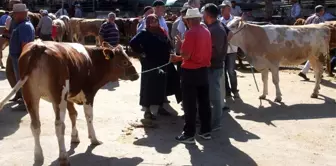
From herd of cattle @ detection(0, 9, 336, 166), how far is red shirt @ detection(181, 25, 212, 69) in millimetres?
1108

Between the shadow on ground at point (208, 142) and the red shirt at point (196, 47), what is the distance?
1.19 meters

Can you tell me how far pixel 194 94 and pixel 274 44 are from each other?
378 centimetres

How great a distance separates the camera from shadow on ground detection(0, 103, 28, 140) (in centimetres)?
740

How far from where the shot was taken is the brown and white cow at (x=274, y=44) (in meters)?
9.75

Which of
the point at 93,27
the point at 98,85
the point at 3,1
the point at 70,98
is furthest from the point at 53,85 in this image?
the point at 3,1

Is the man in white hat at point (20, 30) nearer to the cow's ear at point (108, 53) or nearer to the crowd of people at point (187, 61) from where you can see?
the crowd of people at point (187, 61)

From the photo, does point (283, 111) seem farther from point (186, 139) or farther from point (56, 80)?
point (56, 80)

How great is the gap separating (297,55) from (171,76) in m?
3.36

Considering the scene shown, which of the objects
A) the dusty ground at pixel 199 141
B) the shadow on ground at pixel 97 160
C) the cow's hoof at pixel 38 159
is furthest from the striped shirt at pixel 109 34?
the cow's hoof at pixel 38 159

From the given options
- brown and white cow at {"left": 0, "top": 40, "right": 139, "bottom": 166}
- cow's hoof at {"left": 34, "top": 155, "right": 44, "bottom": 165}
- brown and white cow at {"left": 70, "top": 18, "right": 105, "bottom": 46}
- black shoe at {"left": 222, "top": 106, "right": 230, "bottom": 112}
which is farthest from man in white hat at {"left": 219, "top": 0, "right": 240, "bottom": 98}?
brown and white cow at {"left": 70, "top": 18, "right": 105, "bottom": 46}

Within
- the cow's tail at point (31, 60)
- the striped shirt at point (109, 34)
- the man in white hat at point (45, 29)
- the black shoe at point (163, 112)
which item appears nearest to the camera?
the cow's tail at point (31, 60)

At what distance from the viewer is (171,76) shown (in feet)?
26.8

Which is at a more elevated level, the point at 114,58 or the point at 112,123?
the point at 114,58

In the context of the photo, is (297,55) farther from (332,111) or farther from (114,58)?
(114,58)
